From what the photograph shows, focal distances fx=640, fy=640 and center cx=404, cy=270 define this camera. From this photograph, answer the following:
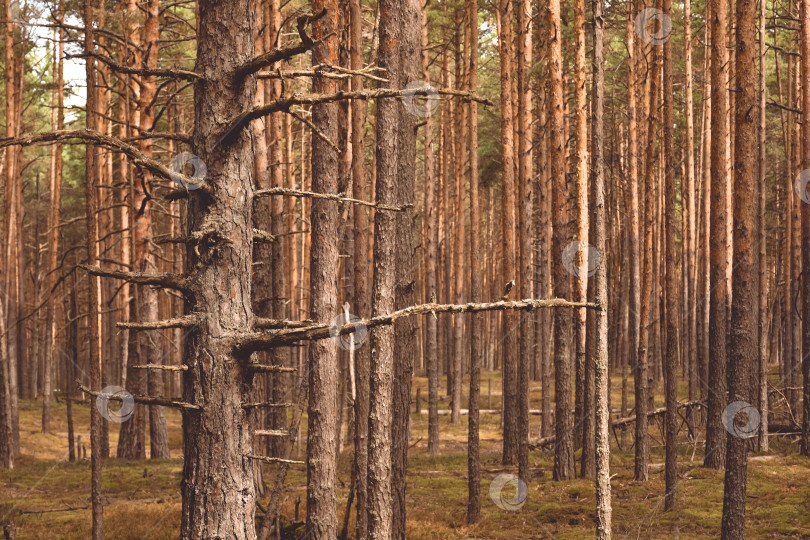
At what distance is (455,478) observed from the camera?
14008mm

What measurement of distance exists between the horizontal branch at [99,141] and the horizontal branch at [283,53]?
67 cm

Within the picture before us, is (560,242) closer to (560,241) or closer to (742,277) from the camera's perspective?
(560,241)

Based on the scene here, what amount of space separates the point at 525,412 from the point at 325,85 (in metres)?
6.74

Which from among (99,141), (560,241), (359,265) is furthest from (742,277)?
(99,141)

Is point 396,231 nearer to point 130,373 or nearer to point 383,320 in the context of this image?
point 383,320

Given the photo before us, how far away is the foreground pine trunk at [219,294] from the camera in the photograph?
336 cm

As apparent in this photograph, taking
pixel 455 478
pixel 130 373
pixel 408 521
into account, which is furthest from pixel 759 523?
pixel 130 373

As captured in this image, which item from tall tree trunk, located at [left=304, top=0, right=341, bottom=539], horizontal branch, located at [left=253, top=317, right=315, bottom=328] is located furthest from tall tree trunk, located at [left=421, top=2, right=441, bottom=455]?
horizontal branch, located at [left=253, top=317, right=315, bottom=328]

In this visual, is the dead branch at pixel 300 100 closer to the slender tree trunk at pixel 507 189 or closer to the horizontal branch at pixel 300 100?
the horizontal branch at pixel 300 100

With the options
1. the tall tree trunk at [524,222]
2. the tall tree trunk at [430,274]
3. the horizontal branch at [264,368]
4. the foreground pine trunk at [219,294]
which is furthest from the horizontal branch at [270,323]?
the tall tree trunk at [430,274]

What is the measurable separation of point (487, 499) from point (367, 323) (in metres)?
9.94

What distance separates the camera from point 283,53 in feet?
10.6

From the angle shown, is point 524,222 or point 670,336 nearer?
point 670,336

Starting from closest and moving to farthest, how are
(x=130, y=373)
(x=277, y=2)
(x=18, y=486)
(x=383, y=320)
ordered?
(x=383, y=320) → (x=277, y=2) → (x=18, y=486) → (x=130, y=373)
